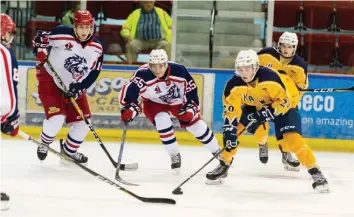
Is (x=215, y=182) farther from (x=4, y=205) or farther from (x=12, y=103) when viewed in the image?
(x=12, y=103)

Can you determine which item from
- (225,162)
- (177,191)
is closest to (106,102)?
(225,162)

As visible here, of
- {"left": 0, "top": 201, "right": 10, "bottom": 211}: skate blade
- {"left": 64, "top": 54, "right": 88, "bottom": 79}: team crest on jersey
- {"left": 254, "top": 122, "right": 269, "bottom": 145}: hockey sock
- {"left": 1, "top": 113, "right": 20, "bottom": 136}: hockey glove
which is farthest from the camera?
{"left": 254, "top": 122, "right": 269, "bottom": 145}: hockey sock

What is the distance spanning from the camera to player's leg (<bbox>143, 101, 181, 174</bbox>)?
13.9ft

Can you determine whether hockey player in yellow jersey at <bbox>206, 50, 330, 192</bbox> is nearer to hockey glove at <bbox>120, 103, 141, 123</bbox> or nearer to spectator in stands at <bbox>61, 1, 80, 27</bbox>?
hockey glove at <bbox>120, 103, 141, 123</bbox>

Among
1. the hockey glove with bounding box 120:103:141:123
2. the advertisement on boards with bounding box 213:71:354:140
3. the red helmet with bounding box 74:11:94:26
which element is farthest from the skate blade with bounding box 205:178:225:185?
the advertisement on boards with bounding box 213:71:354:140

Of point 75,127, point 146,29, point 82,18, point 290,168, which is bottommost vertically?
point 290,168

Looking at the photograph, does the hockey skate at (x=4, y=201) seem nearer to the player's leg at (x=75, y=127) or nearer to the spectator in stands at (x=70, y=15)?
the player's leg at (x=75, y=127)

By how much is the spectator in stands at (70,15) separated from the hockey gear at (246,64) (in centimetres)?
310

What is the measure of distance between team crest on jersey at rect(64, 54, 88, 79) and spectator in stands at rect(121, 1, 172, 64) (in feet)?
6.39

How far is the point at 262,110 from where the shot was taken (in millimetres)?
3816

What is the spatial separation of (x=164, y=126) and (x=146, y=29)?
239 centimetres

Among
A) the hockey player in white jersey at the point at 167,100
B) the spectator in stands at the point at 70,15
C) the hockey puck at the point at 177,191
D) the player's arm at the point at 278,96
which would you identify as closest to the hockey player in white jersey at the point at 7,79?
the hockey puck at the point at 177,191

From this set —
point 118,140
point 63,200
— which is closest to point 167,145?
point 63,200

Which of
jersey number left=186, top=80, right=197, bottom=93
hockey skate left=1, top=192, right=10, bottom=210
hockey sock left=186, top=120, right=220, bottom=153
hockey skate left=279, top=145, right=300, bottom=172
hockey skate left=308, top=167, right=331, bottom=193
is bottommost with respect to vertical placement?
hockey skate left=279, top=145, right=300, bottom=172
